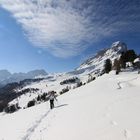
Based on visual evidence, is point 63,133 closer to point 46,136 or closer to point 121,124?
point 46,136

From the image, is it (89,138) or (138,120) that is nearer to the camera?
(89,138)

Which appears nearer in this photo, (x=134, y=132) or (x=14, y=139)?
(x=134, y=132)

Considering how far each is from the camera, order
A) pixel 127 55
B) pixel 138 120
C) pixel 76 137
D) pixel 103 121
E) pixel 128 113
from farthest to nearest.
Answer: pixel 127 55, pixel 128 113, pixel 103 121, pixel 138 120, pixel 76 137

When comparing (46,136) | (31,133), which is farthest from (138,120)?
(31,133)

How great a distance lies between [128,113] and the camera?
17422 millimetres

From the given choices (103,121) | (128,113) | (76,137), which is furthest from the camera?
(128,113)

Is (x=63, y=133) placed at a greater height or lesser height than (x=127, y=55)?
lesser

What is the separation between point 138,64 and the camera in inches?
4732

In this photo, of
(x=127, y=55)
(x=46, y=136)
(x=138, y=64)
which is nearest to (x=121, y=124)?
(x=46, y=136)

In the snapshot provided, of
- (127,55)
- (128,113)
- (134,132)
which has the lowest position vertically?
(134,132)

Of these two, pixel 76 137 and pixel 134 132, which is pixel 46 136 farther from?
pixel 134 132

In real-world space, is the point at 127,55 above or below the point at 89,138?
above

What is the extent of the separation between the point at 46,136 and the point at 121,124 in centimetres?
486

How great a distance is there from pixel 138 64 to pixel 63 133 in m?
111
